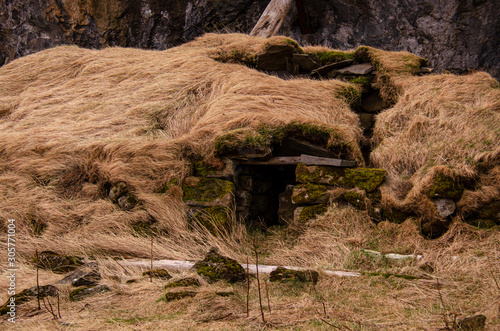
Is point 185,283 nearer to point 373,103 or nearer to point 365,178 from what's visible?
point 365,178

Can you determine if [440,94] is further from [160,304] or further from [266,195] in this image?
[160,304]

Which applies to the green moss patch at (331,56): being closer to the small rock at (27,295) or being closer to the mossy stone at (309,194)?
the mossy stone at (309,194)

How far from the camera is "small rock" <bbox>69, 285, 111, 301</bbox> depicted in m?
4.05

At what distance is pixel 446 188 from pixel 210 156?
306 centimetres

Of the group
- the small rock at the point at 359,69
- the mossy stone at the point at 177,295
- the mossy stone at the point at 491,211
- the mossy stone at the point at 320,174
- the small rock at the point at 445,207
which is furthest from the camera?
the small rock at the point at 359,69

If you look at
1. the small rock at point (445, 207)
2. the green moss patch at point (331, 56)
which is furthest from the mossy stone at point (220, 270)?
the green moss patch at point (331, 56)

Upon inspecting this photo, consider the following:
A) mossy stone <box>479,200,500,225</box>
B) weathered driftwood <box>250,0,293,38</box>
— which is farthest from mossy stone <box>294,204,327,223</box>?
weathered driftwood <box>250,0,293,38</box>

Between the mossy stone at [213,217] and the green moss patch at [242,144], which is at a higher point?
the green moss patch at [242,144]

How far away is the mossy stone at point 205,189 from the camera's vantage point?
5741 mm

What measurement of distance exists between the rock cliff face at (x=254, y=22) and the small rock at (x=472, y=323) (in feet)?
27.5

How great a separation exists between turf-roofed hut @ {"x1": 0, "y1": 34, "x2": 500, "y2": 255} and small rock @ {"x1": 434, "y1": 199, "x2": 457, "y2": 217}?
0.05ft

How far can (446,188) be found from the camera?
5004mm

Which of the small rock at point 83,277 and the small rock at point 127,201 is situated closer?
the small rock at point 83,277

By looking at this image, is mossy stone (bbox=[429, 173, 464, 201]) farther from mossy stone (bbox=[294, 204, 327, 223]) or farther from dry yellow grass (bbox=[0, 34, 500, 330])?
mossy stone (bbox=[294, 204, 327, 223])
